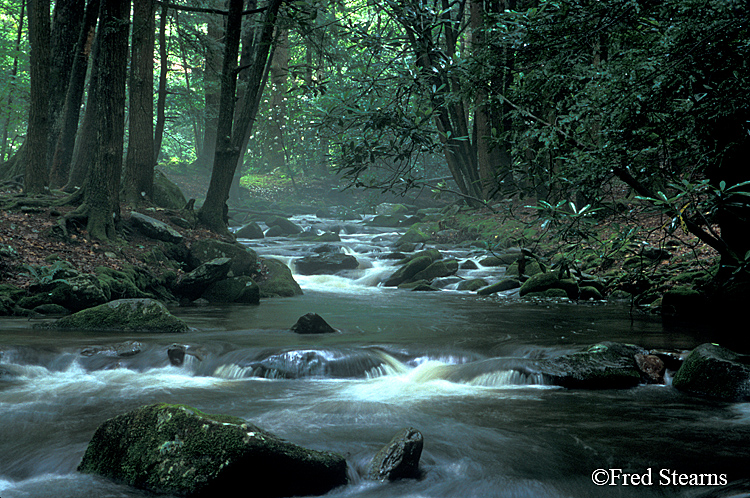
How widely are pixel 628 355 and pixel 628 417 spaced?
1.59 meters

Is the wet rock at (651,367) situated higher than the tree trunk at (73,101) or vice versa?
the tree trunk at (73,101)

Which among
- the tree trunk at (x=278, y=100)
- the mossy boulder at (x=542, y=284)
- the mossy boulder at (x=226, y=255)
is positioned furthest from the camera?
the tree trunk at (x=278, y=100)

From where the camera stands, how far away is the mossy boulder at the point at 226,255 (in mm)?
13766

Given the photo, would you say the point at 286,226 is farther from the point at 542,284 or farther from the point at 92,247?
the point at 542,284

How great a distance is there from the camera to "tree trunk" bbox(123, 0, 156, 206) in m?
15.0

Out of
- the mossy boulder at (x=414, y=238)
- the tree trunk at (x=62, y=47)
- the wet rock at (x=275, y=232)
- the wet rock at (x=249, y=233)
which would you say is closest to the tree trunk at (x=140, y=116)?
the tree trunk at (x=62, y=47)

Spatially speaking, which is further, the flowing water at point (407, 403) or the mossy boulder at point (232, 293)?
the mossy boulder at point (232, 293)

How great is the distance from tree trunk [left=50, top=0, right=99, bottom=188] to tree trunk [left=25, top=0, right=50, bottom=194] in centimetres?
191

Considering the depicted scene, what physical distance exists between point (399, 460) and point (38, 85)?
40.7 feet

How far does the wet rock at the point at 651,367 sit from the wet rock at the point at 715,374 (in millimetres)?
172

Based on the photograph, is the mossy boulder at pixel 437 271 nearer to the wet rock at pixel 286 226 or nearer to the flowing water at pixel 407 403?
the flowing water at pixel 407 403

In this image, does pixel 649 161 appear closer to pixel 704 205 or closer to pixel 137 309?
pixel 704 205

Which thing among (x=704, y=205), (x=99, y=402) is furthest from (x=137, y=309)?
(x=704, y=205)

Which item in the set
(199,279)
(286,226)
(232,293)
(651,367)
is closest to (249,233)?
(286,226)
